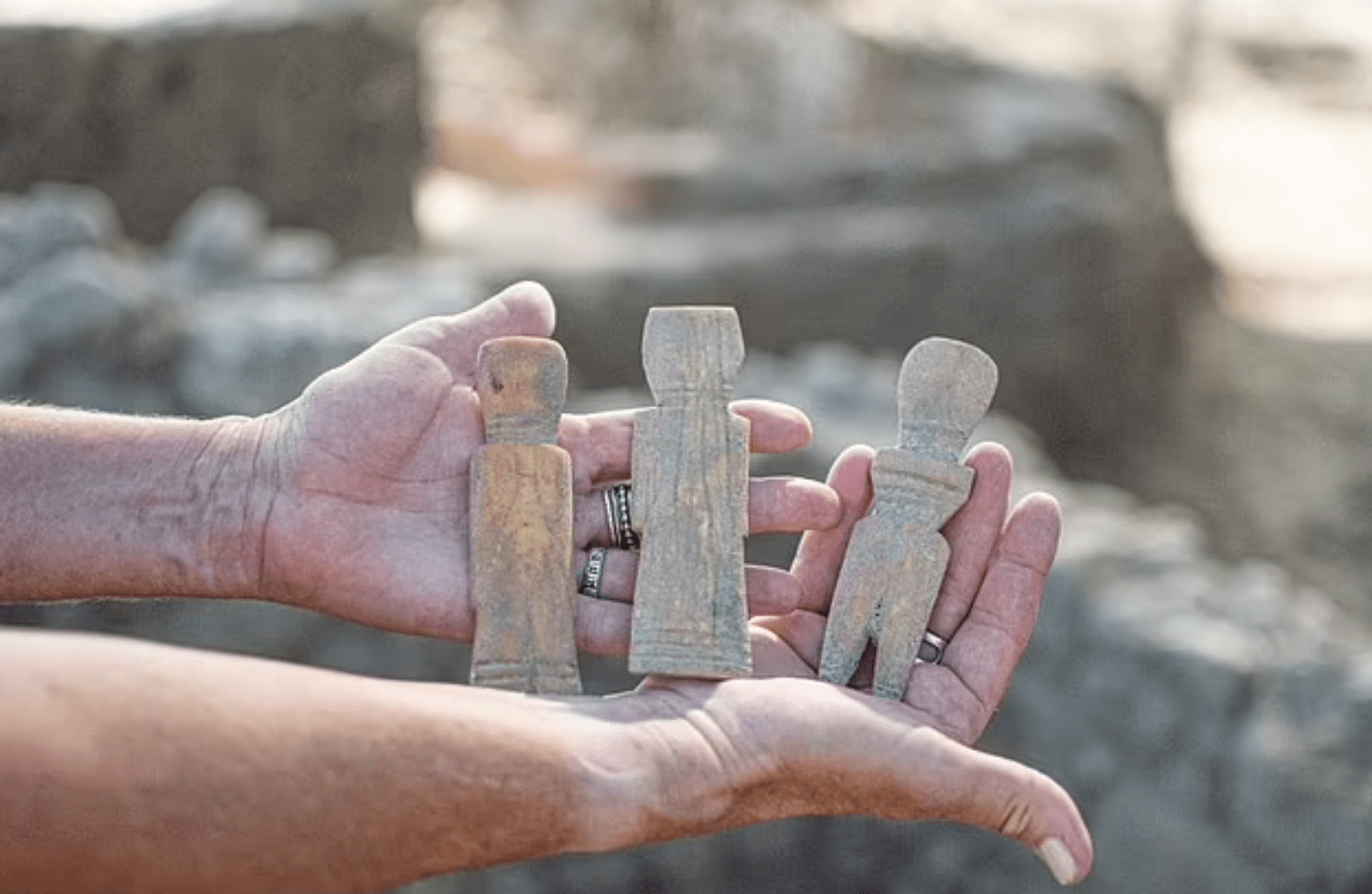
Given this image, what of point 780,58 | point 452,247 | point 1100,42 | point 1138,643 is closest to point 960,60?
point 780,58

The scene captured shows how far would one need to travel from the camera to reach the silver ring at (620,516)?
2658 mm

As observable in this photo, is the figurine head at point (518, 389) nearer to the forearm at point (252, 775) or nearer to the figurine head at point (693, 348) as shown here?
the figurine head at point (693, 348)

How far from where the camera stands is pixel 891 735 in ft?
7.22

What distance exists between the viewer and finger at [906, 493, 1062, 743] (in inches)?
95.6

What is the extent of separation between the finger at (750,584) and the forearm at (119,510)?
0.46 m

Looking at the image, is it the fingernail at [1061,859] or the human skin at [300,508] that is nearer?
the fingernail at [1061,859]

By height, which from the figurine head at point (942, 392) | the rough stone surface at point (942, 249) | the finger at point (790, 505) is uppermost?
the figurine head at point (942, 392)

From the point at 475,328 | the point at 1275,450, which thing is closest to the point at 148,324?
the point at 475,328

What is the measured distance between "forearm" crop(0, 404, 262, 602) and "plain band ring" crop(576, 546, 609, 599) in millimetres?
430

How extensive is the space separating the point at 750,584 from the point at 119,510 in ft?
2.72

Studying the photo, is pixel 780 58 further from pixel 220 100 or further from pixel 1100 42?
pixel 220 100

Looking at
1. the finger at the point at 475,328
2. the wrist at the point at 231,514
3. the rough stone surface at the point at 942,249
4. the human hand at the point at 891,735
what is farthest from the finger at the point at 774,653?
the rough stone surface at the point at 942,249

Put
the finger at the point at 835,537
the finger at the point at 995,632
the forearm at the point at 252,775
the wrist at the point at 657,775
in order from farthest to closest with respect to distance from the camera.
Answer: the finger at the point at 835,537
the finger at the point at 995,632
the wrist at the point at 657,775
the forearm at the point at 252,775

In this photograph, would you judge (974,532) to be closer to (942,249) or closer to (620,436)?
(620,436)
